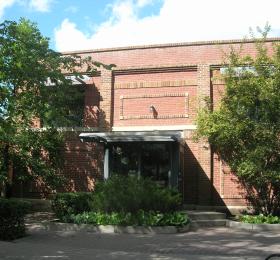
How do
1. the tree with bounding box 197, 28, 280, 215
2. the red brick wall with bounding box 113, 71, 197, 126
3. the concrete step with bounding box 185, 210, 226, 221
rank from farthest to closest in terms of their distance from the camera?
the red brick wall with bounding box 113, 71, 197, 126, the concrete step with bounding box 185, 210, 226, 221, the tree with bounding box 197, 28, 280, 215

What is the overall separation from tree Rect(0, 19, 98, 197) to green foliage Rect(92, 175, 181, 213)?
9.72 ft

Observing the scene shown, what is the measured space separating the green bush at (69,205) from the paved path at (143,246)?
4.89 feet

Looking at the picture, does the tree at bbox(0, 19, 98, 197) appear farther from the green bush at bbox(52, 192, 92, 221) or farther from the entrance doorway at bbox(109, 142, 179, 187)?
the entrance doorway at bbox(109, 142, 179, 187)

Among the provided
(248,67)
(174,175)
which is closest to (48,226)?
(174,175)

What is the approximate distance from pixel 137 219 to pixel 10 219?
152 inches

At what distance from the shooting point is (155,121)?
2128cm

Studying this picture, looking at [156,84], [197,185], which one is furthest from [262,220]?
[156,84]

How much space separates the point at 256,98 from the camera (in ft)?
58.0

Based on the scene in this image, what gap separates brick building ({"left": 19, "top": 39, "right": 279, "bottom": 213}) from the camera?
20.2 metres

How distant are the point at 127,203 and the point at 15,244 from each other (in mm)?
4190

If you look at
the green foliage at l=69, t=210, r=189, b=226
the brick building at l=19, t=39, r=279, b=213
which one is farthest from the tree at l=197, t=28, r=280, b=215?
the green foliage at l=69, t=210, r=189, b=226

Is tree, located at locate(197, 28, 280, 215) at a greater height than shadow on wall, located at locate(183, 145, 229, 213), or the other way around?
tree, located at locate(197, 28, 280, 215)

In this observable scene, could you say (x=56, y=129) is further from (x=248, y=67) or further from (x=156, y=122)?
(x=248, y=67)

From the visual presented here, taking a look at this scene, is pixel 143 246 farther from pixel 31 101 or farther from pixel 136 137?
pixel 136 137
